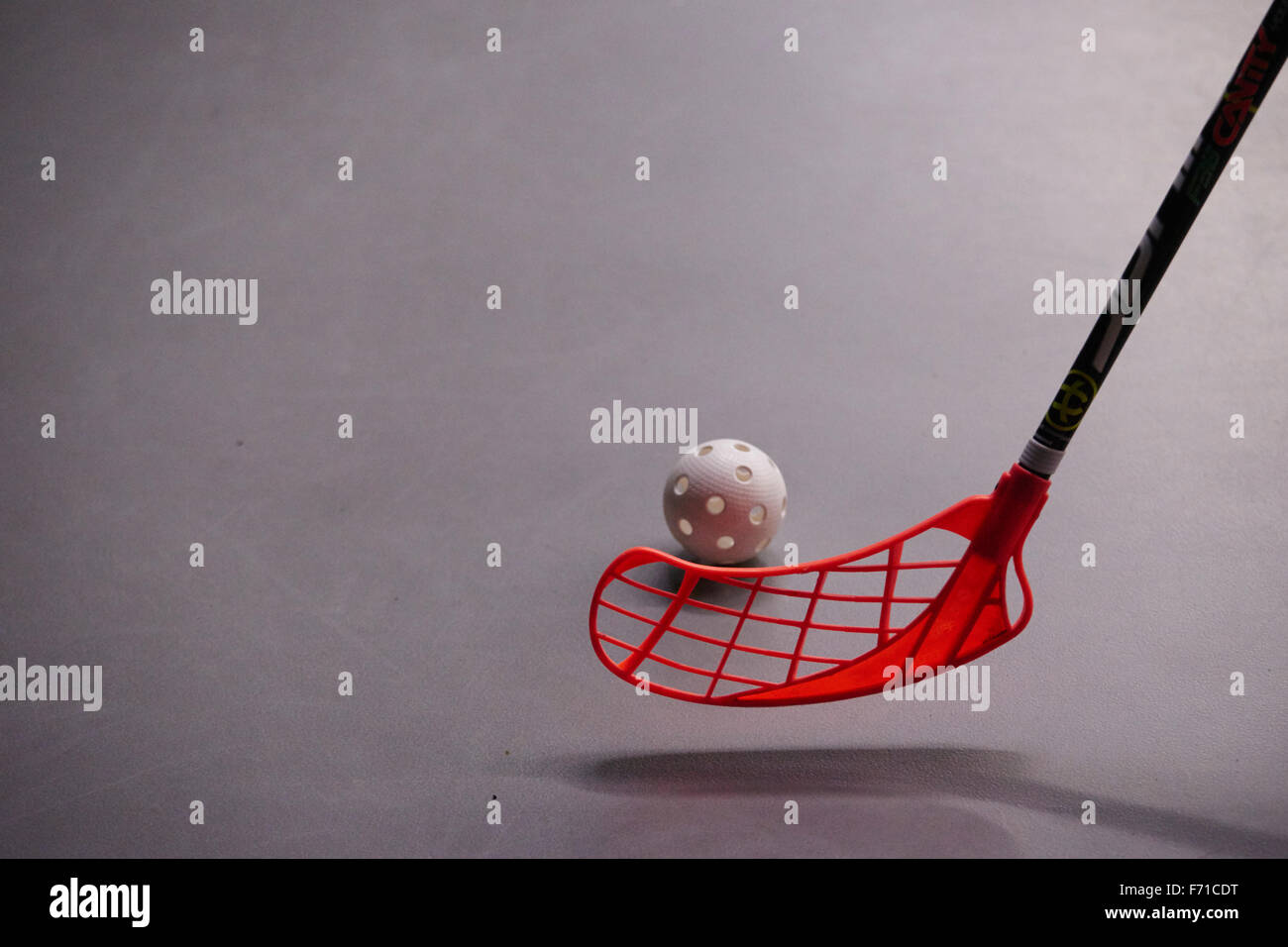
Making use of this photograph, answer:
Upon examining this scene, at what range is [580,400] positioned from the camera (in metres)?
2.42

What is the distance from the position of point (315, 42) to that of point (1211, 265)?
245 centimetres

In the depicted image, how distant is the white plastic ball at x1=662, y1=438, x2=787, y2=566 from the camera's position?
1.90 meters

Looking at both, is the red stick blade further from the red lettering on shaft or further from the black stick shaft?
the red lettering on shaft

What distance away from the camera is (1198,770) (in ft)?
5.24

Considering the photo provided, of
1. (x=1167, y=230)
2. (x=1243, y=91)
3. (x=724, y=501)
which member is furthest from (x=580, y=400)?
(x=1243, y=91)

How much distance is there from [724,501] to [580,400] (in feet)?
1.98

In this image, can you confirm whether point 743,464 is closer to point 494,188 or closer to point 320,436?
point 320,436

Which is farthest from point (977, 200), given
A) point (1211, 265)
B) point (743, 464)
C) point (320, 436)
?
point (320, 436)

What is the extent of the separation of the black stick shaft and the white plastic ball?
0.49 meters

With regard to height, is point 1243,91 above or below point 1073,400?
above

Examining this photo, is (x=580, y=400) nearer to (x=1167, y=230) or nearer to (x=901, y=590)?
(x=901, y=590)

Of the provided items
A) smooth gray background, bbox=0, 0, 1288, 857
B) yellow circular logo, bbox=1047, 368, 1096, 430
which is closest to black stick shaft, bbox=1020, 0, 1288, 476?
yellow circular logo, bbox=1047, 368, 1096, 430

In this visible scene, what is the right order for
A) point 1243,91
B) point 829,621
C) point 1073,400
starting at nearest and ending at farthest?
point 1243,91, point 1073,400, point 829,621

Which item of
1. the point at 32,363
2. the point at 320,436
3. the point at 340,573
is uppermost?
the point at 32,363
